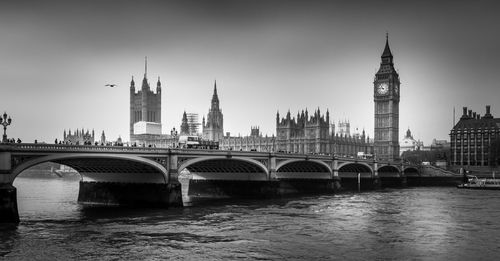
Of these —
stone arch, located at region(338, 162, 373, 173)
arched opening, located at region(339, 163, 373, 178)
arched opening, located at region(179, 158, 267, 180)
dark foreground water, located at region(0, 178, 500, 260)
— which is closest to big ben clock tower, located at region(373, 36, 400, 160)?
arched opening, located at region(339, 163, 373, 178)

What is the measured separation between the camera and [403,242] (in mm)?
34031

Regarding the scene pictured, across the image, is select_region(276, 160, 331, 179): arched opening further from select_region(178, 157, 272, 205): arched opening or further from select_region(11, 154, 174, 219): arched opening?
select_region(11, 154, 174, 219): arched opening

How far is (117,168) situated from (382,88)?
5468 inches

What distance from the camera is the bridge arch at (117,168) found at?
45.9 m

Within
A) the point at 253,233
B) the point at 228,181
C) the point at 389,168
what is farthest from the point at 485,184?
the point at 253,233

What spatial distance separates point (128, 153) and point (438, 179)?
85030mm

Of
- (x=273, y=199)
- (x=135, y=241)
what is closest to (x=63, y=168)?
(x=273, y=199)

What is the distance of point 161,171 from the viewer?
51156 mm

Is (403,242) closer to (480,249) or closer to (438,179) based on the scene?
(480,249)

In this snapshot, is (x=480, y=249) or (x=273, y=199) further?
(x=273, y=199)

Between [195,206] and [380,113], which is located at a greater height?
[380,113]

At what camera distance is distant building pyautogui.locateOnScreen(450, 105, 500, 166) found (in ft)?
479

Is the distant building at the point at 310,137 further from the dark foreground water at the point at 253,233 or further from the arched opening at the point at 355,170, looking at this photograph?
the dark foreground water at the point at 253,233

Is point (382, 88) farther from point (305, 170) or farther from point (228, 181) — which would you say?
point (228, 181)
